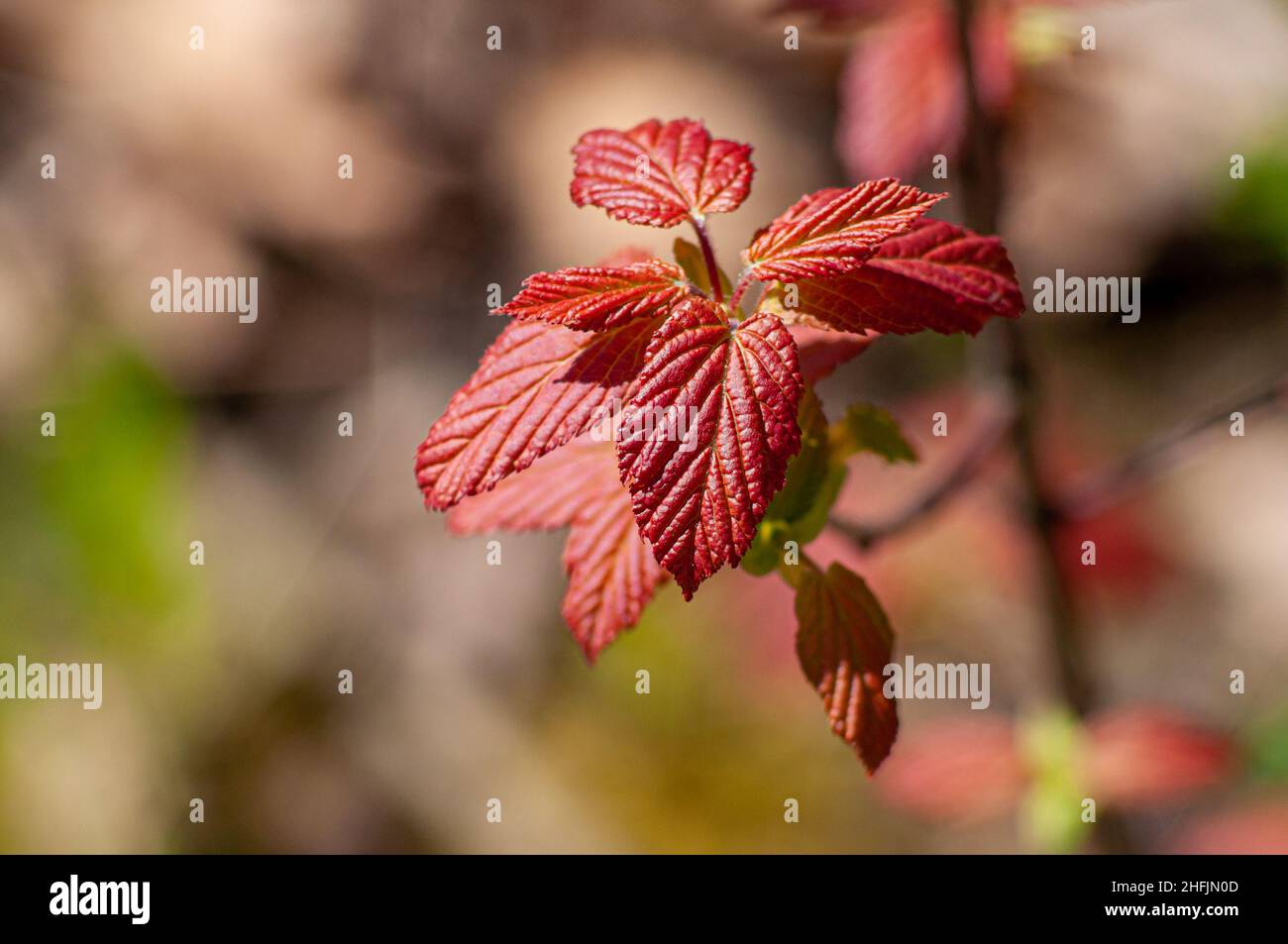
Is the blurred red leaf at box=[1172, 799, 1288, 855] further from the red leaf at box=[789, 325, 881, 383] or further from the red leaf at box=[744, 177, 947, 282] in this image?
the red leaf at box=[744, 177, 947, 282]

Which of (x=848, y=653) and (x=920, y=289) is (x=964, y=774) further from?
(x=920, y=289)

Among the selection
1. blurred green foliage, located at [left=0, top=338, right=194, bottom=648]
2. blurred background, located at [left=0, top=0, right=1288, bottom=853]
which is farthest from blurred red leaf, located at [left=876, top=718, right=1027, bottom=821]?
blurred green foliage, located at [left=0, top=338, right=194, bottom=648]

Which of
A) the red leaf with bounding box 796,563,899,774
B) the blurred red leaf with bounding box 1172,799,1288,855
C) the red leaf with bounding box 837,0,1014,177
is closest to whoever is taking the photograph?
the red leaf with bounding box 796,563,899,774

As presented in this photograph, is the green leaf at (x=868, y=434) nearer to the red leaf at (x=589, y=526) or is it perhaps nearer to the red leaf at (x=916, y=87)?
the red leaf at (x=589, y=526)

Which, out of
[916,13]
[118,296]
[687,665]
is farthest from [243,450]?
[916,13]

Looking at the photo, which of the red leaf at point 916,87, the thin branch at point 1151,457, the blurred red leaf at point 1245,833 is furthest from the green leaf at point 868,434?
the blurred red leaf at point 1245,833

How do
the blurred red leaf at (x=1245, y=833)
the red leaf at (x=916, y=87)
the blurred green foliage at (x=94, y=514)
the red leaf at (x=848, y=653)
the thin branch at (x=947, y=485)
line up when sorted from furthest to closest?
the blurred green foliage at (x=94, y=514), the blurred red leaf at (x=1245, y=833), the red leaf at (x=916, y=87), the thin branch at (x=947, y=485), the red leaf at (x=848, y=653)

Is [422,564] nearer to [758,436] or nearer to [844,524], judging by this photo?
[844,524]
